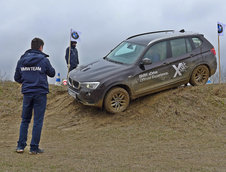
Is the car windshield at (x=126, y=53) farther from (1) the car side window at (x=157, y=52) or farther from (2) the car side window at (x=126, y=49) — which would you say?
(1) the car side window at (x=157, y=52)

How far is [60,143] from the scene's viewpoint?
8195 millimetres

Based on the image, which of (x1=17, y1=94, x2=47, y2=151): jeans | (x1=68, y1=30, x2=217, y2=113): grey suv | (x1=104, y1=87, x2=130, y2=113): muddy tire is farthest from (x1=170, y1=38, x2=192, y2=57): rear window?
(x1=17, y1=94, x2=47, y2=151): jeans

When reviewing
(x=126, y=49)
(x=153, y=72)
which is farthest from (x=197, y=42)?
(x=126, y=49)

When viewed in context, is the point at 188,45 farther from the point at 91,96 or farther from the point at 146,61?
the point at 91,96

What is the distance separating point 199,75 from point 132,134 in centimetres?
321

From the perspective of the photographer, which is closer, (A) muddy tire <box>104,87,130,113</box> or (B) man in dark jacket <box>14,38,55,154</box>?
(B) man in dark jacket <box>14,38,55,154</box>

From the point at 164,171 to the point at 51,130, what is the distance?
4159mm

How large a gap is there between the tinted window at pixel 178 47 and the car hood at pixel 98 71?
1.63 meters

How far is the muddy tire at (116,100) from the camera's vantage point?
9.05m

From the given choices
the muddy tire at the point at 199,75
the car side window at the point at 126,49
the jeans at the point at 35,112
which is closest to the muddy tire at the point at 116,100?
the car side window at the point at 126,49

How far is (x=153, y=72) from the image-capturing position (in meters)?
9.59

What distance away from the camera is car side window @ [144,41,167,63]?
9668mm

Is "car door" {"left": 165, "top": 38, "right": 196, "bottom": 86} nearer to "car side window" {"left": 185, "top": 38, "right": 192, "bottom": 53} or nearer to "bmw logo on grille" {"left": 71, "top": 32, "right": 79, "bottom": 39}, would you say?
"car side window" {"left": 185, "top": 38, "right": 192, "bottom": 53}

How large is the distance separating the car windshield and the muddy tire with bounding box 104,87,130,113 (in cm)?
94
